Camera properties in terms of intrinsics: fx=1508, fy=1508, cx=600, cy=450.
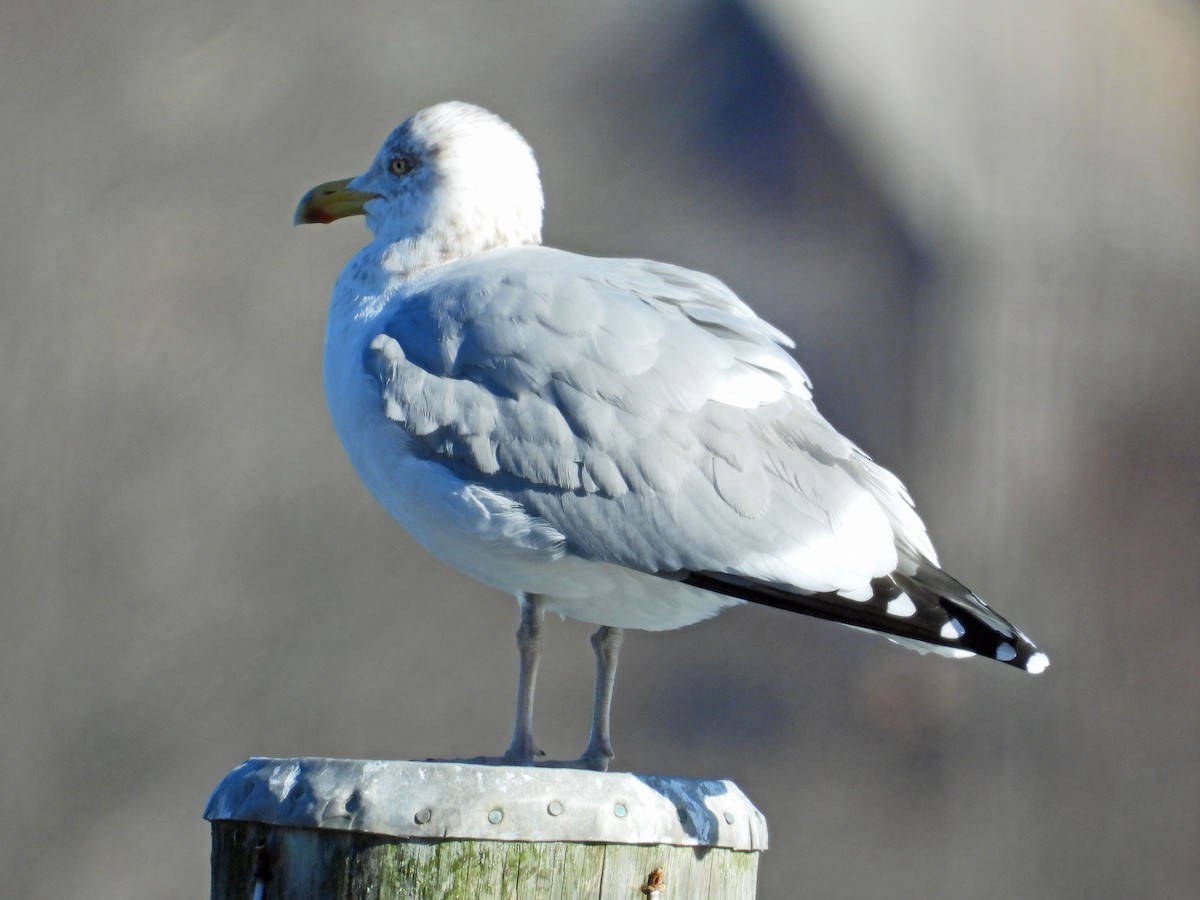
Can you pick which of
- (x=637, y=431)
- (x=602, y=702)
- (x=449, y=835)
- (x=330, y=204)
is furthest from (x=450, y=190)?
(x=449, y=835)

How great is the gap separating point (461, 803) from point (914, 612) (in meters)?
0.41

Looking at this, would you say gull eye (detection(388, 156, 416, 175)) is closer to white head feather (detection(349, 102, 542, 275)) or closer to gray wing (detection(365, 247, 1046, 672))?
white head feather (detection(349, 102, 542, 275))

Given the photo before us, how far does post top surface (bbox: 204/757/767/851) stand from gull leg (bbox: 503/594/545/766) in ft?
1.01

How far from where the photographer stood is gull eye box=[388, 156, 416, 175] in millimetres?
1651

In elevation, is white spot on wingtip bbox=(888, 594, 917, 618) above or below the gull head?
below

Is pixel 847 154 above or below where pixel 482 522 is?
above

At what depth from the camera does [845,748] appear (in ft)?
9.71

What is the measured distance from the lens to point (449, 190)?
161 centimetres

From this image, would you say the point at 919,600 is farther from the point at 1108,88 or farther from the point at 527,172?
the point at 1108,88

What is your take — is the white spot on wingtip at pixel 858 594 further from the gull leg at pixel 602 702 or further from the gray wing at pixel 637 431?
the gull leg at pixel 602 702

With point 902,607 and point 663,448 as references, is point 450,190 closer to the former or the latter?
point 663,448

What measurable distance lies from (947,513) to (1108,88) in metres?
1.00

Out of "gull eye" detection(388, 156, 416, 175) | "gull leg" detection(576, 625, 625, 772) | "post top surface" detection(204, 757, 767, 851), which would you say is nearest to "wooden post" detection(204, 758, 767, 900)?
"post top surface" detection(204, 757, 767, 851)

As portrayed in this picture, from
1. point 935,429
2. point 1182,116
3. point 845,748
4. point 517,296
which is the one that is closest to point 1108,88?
point 1182,116
